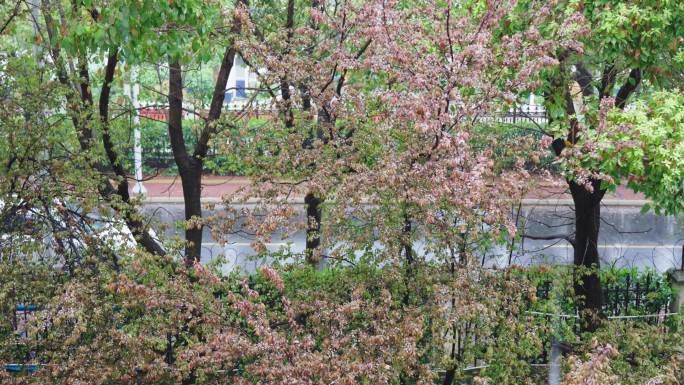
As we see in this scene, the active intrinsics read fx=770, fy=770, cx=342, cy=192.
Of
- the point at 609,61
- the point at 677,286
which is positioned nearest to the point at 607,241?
the point at 677,286

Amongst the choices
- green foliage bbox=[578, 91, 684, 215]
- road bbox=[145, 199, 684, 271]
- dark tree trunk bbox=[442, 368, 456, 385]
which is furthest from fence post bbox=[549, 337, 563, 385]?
road bbox=[145, 199, 684, 271]

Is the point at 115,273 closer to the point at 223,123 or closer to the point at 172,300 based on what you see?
the point at 172,300

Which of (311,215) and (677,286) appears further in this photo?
(677,286)

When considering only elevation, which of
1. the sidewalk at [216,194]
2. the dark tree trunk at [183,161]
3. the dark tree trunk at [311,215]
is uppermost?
the dark tree trunk at [183,161]

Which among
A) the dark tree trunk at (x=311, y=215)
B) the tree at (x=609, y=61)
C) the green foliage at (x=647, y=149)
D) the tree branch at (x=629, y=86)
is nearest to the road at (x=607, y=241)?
the dark tree trunk at (x=311, y=215)

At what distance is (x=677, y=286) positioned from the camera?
422 inches

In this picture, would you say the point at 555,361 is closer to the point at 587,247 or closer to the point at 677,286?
the point at 587,247

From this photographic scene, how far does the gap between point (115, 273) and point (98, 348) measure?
67cm

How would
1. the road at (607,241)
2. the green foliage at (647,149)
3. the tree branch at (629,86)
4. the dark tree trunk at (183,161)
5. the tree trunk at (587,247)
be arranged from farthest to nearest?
1. the road at (607,241)
2. the dark tree trunk at (183,161)
3. the tree trunk at (587,247)
4. the tree branch at (629,86)
5. the green foliage at (647,149)

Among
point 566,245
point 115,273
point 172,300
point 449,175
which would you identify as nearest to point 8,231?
point 115,273

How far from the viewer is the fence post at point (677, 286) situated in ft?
35.1

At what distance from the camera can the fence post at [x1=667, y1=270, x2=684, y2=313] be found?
35.1ft

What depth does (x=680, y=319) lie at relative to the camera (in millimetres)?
8773

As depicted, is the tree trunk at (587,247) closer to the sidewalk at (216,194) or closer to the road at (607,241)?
the road at (607,241)
